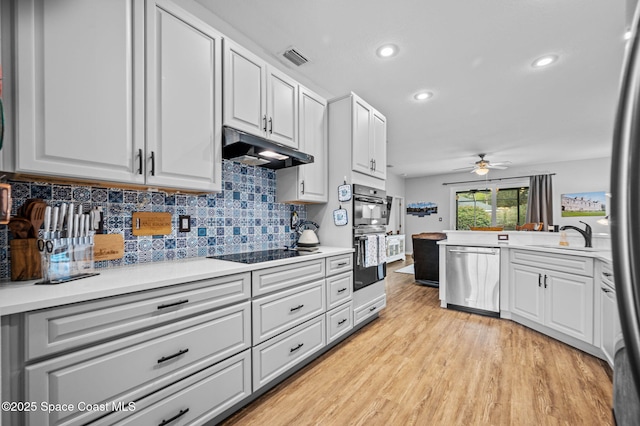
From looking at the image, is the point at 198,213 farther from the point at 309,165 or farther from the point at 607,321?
the point at 607,321

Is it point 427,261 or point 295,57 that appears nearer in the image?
point 295,57

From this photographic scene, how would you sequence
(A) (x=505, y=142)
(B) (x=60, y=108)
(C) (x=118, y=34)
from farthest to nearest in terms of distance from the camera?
(A) (x=505, y=142), (C) (x=118, y=34), (B) (x=60, y=108)

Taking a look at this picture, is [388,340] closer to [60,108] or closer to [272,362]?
[272,362]

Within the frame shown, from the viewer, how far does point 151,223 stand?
69.1 inches

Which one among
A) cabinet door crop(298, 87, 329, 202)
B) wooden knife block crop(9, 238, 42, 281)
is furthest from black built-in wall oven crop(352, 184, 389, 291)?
wooden knife block crop(9, 238, 42, 281)

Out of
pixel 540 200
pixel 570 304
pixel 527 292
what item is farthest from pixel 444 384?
pixel 540 200

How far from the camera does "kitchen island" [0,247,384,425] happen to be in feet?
3.11

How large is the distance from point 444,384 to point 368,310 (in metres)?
1.07

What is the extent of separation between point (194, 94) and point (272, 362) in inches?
71.3

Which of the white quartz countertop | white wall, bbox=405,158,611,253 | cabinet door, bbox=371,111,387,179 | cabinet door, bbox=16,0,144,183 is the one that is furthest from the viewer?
white wall, bbox=405,158,611,253

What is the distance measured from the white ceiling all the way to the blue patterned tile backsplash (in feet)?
3.90

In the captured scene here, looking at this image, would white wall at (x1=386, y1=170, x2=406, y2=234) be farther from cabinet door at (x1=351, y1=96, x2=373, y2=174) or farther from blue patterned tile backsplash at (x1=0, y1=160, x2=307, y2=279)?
blue patterned tile backsplash at (x1=0, y1=160, x2=307, y2=279)

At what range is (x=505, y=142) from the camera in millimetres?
5074

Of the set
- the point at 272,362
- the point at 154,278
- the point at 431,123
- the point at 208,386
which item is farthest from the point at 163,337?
the point at 431,123
